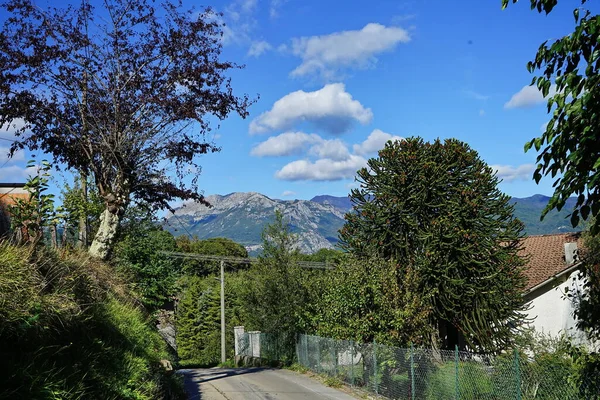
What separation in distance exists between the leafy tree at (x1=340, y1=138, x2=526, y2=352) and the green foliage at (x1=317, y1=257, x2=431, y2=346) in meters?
1.57

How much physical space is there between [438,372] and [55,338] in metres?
10.9

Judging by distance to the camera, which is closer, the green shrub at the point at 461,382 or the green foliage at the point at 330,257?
the green shrub at the point at 461,382

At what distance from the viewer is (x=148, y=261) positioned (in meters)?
18.7

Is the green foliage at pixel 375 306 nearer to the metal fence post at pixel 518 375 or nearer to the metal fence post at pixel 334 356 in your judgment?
the metal fence post at pixel 334 356

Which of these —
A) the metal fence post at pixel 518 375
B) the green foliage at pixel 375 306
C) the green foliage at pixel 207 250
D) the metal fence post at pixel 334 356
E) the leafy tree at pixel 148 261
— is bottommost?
the metal fence post at pixel 334 356

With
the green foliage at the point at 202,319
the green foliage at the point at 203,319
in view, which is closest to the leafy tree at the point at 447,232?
the green foliage at the point at 203,319

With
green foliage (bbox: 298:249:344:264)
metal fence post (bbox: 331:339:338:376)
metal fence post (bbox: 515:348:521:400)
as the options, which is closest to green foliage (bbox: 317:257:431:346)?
metal fence post (bbox: 331:339:338:376)

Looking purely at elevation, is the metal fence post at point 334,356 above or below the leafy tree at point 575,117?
below

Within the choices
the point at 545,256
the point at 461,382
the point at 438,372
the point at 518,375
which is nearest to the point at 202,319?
the point at 545,256

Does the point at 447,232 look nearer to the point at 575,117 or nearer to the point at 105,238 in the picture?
the point at 105,238

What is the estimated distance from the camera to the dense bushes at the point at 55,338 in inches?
183

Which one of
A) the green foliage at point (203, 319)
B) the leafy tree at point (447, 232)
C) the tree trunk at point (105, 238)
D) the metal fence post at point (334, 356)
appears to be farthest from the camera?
the green foliage at point (203, 319)

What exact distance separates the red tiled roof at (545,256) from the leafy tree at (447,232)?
5.21 m

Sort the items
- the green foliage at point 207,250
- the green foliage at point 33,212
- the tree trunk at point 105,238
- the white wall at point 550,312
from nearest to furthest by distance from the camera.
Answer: the green foliage at point 33,212 → the tree trunk at point 105,238 → the white wall at point 550,312 → the green foliage at point 207,250
